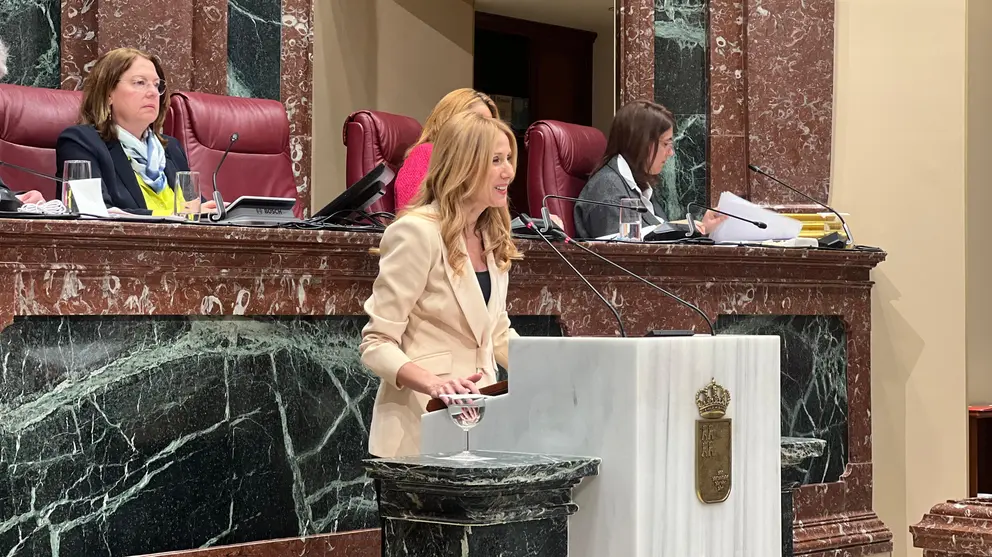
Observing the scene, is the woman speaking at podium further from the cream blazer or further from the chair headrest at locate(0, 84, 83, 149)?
the chair headrest at locate(0, 84, 83, 149)

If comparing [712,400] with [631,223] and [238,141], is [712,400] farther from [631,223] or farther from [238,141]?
[238,141]

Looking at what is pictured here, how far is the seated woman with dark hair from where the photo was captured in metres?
4.35

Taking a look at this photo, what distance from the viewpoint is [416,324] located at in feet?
7.66

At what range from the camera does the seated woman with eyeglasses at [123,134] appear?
3619 mm

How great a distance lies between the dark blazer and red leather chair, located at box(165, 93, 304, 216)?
2.02 feet

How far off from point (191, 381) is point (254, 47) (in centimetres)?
229

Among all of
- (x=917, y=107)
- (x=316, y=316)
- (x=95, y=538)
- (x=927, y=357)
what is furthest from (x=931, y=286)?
(x=95, y=538)

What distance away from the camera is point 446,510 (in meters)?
1.64

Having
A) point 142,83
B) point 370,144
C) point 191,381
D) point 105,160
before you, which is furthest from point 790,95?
Answer: point 191,381

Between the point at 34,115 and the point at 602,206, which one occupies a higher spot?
the point at 34,115

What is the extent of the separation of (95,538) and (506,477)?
1495 mm

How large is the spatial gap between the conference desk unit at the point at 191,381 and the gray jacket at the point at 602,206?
61 cm

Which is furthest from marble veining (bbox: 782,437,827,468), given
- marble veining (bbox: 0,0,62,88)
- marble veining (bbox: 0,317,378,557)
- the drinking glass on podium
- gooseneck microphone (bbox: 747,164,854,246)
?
marble veining (bbox: 0,0,62,88)

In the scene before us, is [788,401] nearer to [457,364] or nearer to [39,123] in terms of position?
[457,364]
